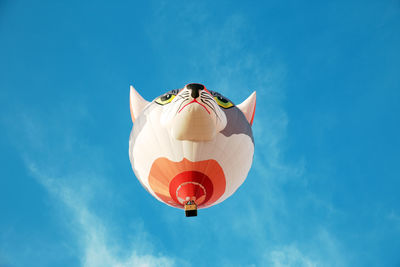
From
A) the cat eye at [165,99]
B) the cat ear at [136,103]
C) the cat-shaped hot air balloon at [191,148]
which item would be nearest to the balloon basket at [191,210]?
the cat-shaped hot air balloon at [191,148]

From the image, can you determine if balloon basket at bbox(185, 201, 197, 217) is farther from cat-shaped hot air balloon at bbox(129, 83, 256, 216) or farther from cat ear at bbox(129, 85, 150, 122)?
cat ear at bbox(129, 85, 150, 122)

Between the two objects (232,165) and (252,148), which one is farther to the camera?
(252,148)

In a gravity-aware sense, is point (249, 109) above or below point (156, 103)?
above

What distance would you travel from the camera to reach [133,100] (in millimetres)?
9367

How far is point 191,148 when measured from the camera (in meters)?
7.34

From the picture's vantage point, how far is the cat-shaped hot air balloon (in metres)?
6.93

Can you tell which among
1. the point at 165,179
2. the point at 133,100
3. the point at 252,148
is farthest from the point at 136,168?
the point at 252,148

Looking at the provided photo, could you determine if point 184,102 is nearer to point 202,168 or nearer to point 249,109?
point 202,168

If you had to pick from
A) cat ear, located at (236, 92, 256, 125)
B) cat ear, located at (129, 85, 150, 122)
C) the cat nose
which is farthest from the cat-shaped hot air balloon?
cat ear, located at (236, 92, 256, 125)

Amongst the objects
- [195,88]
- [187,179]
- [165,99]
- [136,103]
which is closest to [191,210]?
[187,179]

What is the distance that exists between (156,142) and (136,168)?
1.30 metres

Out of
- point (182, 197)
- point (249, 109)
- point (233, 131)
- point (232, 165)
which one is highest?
point (249, 109)

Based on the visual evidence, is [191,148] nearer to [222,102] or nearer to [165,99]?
[165,99]

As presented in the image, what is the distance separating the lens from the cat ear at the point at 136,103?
9133 mm
